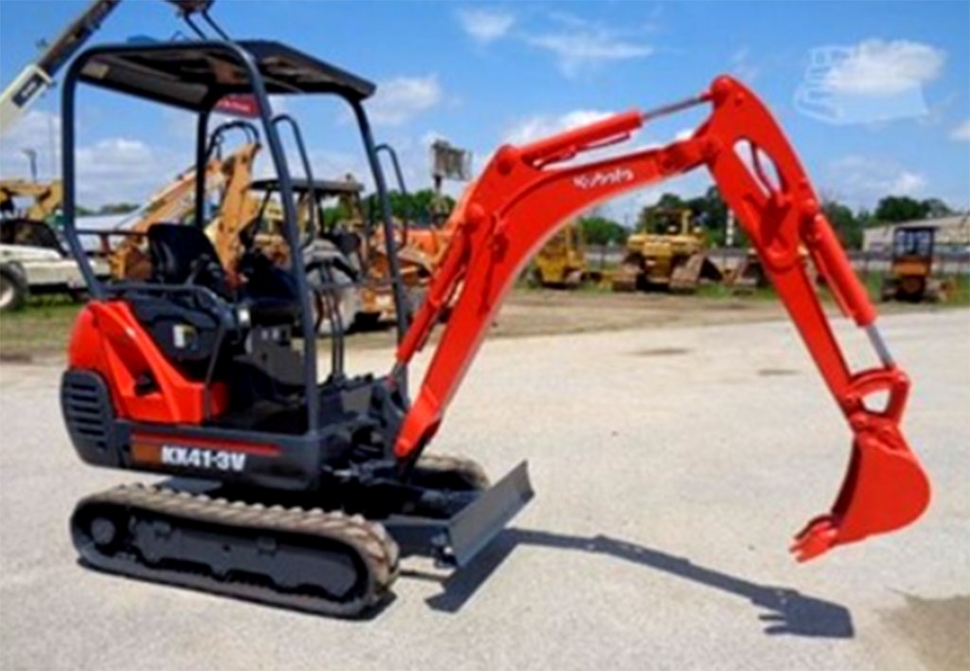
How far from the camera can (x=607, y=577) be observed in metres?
5.10

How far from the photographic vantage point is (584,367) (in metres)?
12.9

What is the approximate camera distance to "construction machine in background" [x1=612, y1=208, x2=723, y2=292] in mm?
28312

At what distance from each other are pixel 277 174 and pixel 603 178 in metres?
1.58

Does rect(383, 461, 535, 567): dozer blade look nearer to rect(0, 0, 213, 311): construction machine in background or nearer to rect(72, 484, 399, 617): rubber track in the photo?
rect(72, 484, 399, 617): rubber track

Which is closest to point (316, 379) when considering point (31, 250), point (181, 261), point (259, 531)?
point (259, 531)

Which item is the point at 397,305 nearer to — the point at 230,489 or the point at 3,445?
the point at 230,489

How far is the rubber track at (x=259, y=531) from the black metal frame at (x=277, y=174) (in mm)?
474

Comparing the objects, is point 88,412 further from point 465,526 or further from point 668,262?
point 668,262

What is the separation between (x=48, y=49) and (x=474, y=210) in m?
18.0

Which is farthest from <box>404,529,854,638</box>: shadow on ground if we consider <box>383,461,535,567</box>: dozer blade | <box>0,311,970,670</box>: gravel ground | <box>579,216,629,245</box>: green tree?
<box>579,216,629,245</box>: green tree

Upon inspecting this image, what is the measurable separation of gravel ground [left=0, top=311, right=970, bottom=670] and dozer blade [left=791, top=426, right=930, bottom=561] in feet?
1.68

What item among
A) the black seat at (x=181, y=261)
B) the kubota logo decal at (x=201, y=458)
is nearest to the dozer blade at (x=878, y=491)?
the kubota logo decal at (x=201, y=458)

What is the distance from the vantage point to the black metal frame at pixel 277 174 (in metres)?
4.70

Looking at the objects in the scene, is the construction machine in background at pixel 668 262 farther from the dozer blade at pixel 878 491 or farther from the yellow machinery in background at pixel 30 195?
the dozer blade at pixel 878 491
